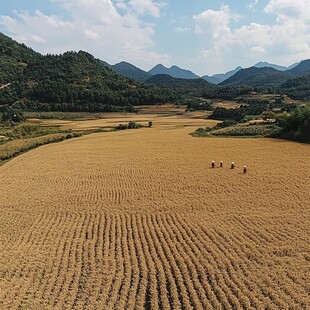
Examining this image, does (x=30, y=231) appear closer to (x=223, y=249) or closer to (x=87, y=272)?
(x=87, y=272)

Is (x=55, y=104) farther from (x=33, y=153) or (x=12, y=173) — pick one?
(x=12, y=173)

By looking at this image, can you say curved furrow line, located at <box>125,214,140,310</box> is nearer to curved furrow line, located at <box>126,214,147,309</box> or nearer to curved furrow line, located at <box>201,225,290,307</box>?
curved furrow line, located at <box>126,214,147,309</box>

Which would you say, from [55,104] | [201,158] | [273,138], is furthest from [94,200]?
[55,104]

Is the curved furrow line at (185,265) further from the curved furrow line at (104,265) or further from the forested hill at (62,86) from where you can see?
the forested hill at (62,86)

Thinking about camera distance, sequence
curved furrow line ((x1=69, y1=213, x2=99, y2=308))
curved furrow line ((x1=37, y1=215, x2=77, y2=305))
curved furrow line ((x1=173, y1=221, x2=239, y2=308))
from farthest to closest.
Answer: curved furrow line ((x1=37, y1=215, x2=77, y2=305))
curved furrow line ((x1=69, y1=213, x2=99, y2=308))
curved furrow line ((x1=173, y1=221, x2=239, y2=308))

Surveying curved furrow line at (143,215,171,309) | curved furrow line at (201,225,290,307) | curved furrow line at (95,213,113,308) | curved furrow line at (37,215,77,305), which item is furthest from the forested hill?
curved furrow line at (201,225,290,307)

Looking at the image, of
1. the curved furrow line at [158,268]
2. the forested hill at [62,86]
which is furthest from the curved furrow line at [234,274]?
the forested hill at [62,86]
